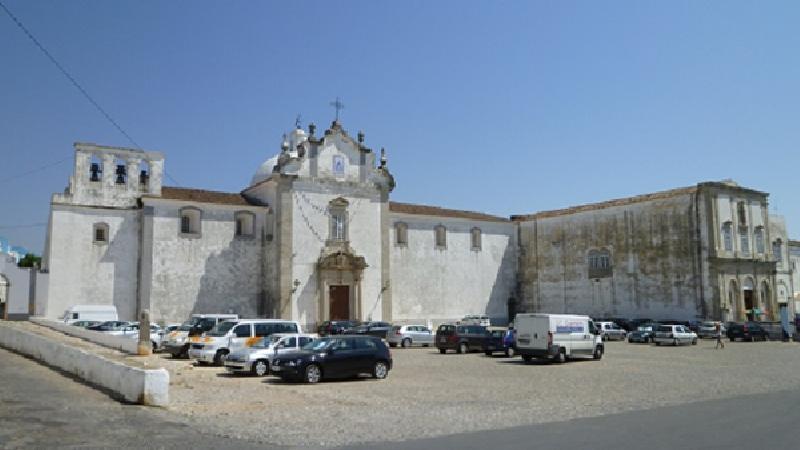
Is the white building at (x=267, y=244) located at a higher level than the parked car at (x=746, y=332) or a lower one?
higher

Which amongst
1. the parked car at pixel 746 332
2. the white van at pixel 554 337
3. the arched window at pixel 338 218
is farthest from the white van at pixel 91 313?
the parked car at pixel 746 332

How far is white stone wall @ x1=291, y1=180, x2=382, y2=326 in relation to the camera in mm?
39750

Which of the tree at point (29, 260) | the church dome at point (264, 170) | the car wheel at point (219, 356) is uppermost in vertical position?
the church dome at point (264, 170)

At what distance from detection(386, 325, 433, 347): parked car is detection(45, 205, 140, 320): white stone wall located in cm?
1433

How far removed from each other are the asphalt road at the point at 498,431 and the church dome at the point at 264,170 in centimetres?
3260

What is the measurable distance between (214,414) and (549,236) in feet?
136

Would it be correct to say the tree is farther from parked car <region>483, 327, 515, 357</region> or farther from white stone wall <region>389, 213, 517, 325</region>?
parked car <region>483, 327, 515, 357</region>

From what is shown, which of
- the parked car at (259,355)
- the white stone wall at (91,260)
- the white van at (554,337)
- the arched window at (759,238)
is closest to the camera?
the parked car at (259,355)

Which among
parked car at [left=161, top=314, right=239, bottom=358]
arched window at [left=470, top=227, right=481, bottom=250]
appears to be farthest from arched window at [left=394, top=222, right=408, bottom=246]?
parked car at [left=161, top=314, right=239, bottom=358]

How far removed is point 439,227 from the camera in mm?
47625

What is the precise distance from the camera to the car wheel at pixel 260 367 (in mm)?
20203

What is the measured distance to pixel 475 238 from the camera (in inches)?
1957

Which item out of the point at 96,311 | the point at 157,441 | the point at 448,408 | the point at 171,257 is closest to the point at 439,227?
the point at 171,257

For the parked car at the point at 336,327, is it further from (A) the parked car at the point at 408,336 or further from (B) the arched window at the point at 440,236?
(B) the arched window at the point at 440,236
